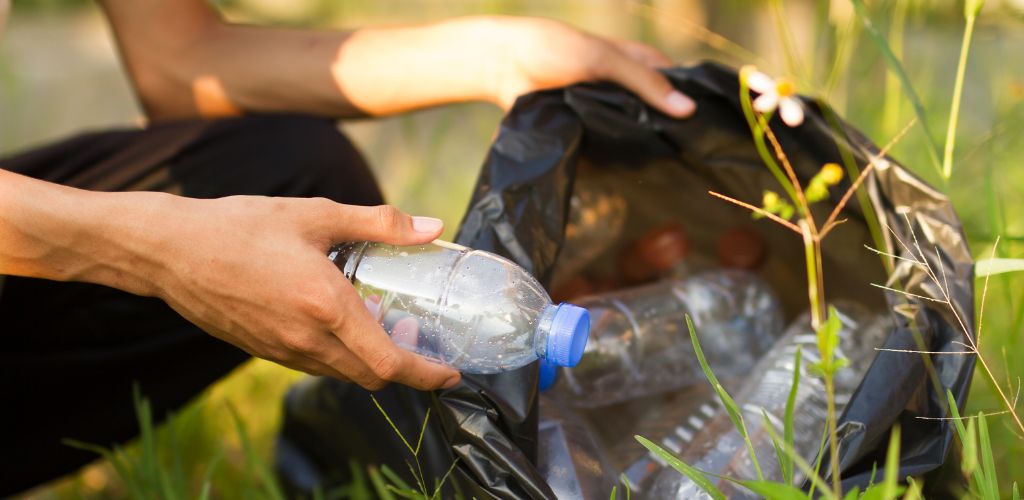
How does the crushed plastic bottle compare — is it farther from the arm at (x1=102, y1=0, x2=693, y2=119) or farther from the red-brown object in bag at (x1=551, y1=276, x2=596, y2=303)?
the arm at (x1=102, y1=0, x2=693, y2=119)

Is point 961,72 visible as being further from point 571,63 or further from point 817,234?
point 571,63

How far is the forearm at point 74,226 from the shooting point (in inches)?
41.2

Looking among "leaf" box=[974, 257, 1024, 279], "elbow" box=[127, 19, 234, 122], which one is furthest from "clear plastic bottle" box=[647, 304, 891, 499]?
"elbow" box=[127, 19, 234, 122]

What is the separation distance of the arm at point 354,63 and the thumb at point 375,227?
1.42ft

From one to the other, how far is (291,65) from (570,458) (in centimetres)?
86

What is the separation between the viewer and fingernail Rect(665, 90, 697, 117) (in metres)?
1.36

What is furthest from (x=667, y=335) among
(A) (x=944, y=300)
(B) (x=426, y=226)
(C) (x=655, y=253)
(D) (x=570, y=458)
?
(B) (x=426, y=226)

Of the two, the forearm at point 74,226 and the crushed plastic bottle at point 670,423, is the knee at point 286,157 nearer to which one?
the forearm at point 74,226

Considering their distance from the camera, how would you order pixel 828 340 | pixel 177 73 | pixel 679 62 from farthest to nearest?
1. pixel 679 62
2. pixel 177 73
3. pixel 828 340

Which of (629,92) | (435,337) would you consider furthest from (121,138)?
(629,92)

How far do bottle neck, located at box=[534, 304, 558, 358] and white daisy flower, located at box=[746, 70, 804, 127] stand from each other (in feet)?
1.13

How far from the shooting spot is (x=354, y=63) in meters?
1.61

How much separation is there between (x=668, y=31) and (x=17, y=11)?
3.04m

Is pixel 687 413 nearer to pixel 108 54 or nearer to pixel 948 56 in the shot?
pixel 948 56
